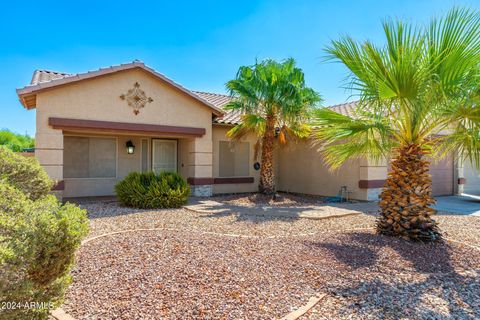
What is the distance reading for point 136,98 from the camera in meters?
12.9

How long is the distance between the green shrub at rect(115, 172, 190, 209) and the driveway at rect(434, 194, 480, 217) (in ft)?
31.8

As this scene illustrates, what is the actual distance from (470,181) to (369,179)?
8757 millimetres

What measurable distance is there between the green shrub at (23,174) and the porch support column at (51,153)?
5336 mm

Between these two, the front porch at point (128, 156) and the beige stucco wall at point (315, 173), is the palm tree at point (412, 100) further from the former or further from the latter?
the front porch at point (128, 156)

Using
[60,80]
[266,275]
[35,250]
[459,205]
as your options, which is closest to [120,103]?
[60,80]

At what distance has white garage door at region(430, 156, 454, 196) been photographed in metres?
16.4

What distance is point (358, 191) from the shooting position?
46.0ft

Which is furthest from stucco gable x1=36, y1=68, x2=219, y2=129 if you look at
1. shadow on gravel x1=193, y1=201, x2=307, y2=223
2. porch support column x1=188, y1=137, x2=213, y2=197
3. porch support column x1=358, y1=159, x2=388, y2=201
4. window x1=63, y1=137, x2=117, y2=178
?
porch support column x1=358, y1=159, x2=388, y2=201

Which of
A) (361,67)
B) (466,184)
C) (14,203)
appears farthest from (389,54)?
(466,184)

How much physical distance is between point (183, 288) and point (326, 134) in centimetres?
469

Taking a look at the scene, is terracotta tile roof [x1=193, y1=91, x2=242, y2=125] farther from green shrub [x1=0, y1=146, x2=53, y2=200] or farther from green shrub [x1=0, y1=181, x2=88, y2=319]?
green shrub [x1=0, y1=181, x2=88, y2=319]

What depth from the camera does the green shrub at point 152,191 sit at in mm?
11094

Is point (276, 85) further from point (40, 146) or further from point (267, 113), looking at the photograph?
point (40, 146)

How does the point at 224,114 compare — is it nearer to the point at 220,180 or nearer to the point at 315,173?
the point at 220,180
